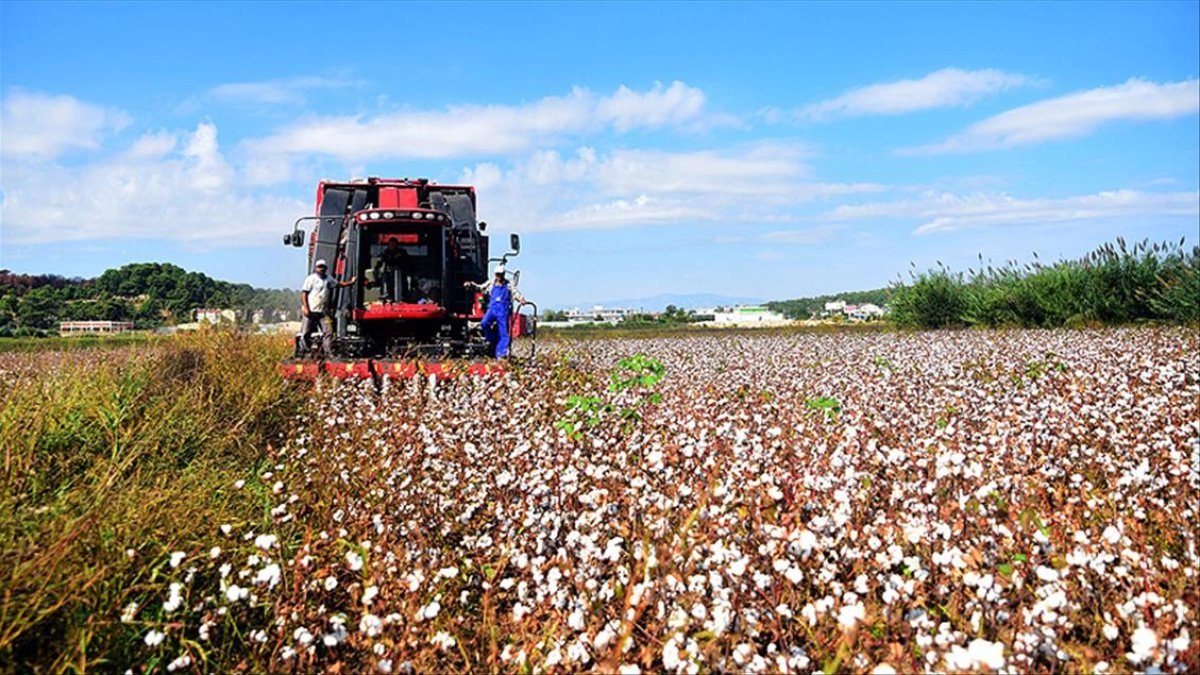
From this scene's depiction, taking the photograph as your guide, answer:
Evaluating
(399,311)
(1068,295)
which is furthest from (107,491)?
(1068,295)

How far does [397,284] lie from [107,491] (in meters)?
9.55

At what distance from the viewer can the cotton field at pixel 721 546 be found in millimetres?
3637

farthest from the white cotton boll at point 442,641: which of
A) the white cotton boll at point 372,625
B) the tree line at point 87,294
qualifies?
the tree line at point 87,294

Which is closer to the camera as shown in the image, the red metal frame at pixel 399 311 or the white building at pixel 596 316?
the red metal frame at pixel 399 311

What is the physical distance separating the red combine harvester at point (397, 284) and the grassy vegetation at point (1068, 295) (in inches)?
688

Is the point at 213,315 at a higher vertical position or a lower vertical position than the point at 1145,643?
higher

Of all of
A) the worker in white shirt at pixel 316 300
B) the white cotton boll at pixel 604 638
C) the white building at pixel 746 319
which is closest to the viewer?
the white cotton boll at pixel 604 638

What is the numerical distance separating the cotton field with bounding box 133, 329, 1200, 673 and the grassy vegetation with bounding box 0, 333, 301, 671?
0.65 feet

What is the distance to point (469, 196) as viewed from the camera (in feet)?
59.6

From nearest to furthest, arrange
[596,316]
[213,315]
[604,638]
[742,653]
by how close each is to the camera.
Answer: [742,653], [604,638], [213,315], [596,316]

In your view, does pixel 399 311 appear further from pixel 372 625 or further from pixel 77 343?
pixel 77 343

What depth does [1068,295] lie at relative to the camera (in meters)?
28.1

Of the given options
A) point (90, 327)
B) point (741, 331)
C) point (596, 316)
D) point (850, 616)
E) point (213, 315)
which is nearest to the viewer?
point (850, 616)

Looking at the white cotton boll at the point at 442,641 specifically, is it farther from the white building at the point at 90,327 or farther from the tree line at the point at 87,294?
the white building at the point at 90,327
